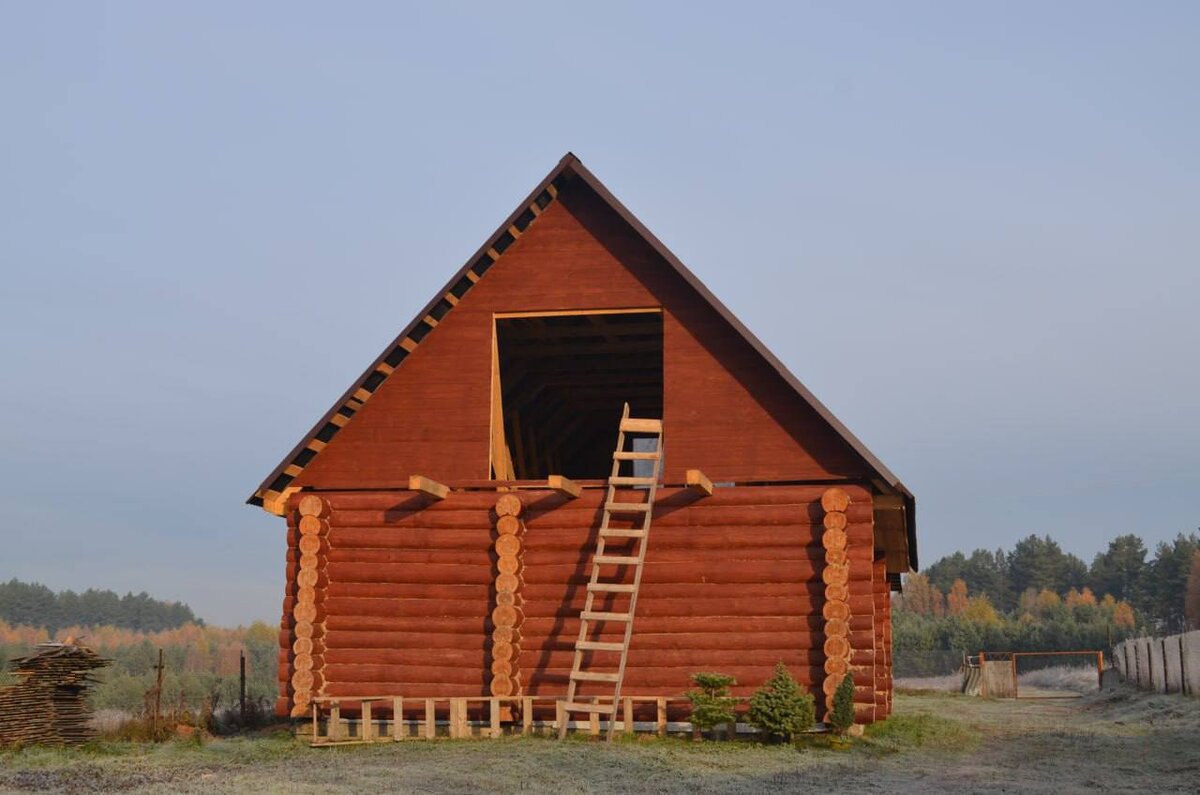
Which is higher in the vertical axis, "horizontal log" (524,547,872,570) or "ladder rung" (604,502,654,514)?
"ladder rung" (604,502,654,514)

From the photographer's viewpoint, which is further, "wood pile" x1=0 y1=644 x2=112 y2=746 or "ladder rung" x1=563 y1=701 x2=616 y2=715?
"wood pile" x1=0 y1=644 x2=112 y2=746

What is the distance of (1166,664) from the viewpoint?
35.3m

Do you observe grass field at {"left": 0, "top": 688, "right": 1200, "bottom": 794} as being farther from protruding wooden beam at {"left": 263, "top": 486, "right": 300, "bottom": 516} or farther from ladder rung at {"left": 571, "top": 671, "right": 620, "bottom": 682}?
protruding wooden beam at {"left": 263, "top": 486, "right": 300, "bottom": 516}

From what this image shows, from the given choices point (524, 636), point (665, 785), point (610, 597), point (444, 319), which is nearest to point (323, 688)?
point (524, 636)

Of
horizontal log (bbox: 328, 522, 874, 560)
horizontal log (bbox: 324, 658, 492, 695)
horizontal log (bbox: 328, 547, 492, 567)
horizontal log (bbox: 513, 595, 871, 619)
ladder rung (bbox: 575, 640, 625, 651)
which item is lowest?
horizontal log (bbox: 324, 658, 492, 695)

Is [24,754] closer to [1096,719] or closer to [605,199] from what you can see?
[605,199]

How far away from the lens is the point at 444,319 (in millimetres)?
23766

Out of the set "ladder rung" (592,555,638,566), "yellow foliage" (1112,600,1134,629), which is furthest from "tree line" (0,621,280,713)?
"yellow foliage" (1112,600,1134,629)

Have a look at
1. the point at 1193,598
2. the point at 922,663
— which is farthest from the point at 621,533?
the point at 1193,598

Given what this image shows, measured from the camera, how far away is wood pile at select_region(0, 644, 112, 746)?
22062 millimetres

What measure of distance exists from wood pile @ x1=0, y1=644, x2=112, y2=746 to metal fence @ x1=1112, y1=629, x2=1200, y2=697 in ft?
78.1

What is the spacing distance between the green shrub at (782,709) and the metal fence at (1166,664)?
14.6 metres

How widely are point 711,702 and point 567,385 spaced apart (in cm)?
1029

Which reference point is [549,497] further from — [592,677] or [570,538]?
[592,677]
